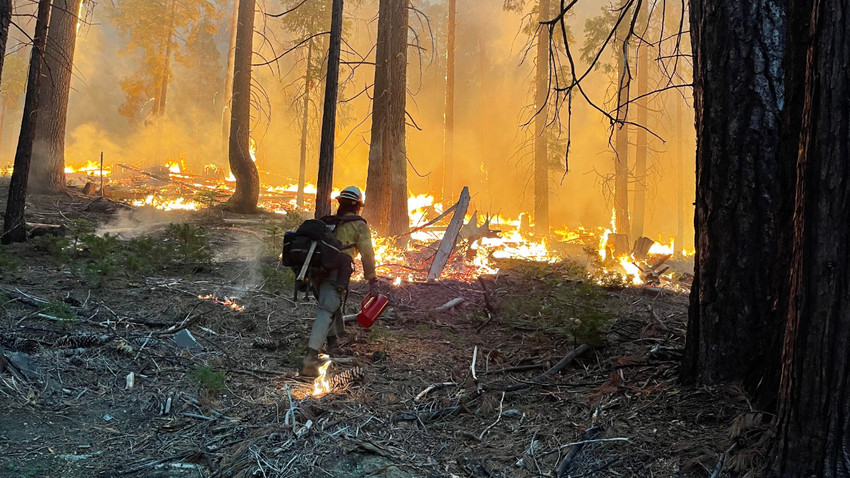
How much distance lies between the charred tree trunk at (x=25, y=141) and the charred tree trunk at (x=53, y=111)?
589 cm

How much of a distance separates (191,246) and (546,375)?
6.71 meters

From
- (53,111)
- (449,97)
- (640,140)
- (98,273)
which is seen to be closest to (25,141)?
(98,273)

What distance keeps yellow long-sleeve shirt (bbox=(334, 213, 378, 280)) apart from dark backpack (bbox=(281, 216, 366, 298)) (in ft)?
0.70

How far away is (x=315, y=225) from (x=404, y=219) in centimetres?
769

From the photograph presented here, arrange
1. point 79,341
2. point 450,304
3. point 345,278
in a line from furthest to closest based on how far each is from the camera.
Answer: point 450,304
point 345,278
point 79,341

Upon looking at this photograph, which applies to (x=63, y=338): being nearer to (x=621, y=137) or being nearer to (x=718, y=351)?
(x=718, y=351)

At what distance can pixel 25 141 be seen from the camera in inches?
358

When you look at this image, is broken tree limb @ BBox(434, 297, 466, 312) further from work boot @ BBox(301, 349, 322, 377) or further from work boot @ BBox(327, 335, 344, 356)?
work boot @ BBox(301, 349, 322, 377)

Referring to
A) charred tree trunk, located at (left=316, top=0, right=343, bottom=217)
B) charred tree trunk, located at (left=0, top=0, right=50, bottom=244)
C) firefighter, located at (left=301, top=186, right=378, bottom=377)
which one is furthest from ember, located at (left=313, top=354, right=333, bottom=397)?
charred tree trunk, located at (left=0, top=0, right=50, bottom=244)

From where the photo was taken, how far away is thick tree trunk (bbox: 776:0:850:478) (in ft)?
7.64

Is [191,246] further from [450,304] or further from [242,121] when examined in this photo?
[242,121]

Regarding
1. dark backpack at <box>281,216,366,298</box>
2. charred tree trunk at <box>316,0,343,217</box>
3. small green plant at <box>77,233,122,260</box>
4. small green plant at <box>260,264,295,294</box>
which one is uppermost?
charred tree trunk at <box>316,0,343,217</box>

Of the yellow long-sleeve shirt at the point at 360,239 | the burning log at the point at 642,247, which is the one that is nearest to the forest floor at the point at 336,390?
the yellow long-sleeve shirt at the point at 360,239

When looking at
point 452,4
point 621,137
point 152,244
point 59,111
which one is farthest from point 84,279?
point 452,4
